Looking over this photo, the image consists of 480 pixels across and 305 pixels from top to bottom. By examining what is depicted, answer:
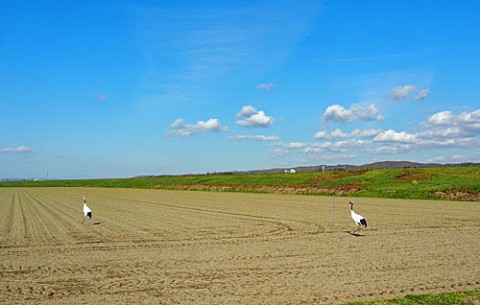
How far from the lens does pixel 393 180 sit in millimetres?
57781

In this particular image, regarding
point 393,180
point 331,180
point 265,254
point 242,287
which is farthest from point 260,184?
point 242,287

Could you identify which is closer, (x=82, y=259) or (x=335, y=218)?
(x=82, y=259)

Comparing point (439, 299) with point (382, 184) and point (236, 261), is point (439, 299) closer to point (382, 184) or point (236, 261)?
point (236, 261)

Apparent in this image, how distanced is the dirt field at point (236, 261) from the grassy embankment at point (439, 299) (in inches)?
18.6

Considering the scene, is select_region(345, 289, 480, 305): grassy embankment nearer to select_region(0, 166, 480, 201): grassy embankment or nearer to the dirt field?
the dirt field

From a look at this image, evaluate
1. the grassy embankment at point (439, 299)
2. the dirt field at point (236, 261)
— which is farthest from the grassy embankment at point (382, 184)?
the grassy embankment at point (439, 299)

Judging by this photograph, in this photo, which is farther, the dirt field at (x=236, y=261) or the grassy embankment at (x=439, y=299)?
the dirt field at (x=236, y=261)

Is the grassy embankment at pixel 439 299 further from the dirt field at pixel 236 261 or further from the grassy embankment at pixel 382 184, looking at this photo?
the grassy embankment at pixel 382 184

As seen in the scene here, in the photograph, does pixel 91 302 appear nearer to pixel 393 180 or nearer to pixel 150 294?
pixel 150 294

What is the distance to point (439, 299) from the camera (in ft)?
34.0

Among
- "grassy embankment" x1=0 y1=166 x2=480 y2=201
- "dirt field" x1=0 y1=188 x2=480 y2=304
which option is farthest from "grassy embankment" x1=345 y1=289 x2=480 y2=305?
"grassy embankment" x1=0 y1=166 x2=480 y2=201

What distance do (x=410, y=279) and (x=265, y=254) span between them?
540cm

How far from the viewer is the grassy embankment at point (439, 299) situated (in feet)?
33.2

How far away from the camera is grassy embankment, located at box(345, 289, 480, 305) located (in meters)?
10.1
